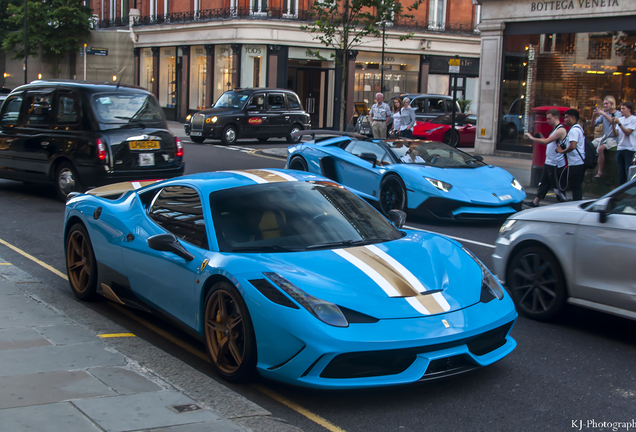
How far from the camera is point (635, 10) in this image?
59.4 feet

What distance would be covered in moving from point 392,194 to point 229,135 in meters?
15.1

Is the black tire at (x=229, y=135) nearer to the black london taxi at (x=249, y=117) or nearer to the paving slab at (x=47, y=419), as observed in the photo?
the black london taxi at (x=249, y=117)

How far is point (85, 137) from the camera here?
11.0m

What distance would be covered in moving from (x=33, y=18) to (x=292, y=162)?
36.2 meters

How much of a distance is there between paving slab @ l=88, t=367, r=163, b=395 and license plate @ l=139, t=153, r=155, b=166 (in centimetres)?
728

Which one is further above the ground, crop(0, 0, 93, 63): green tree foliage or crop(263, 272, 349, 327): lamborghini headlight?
crop(0, 0, 93, 63): green tree foliage

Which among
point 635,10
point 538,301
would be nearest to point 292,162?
point 538,301

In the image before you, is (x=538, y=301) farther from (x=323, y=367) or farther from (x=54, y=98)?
(x=54, y=98)

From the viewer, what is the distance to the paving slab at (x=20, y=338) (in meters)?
4.73

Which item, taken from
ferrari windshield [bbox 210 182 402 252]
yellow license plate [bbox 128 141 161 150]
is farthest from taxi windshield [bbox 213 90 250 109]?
ferrari windshield [bbox 210 182 402 252]

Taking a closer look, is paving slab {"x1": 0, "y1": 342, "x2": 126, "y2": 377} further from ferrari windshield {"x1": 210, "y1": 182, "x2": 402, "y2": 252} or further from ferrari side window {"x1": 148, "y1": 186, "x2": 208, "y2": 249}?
ferrari windshield {"x1": 210, "y1": 182, "x2": 402, "y2": 252}

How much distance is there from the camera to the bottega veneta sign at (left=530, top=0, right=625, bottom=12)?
61.1ft

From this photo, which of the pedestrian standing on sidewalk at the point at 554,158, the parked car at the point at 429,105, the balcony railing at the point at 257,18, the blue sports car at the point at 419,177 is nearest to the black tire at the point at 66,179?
the blue sports car at the point at 419,177

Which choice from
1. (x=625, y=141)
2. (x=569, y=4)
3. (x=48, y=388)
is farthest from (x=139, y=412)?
(x=569, y=4)
